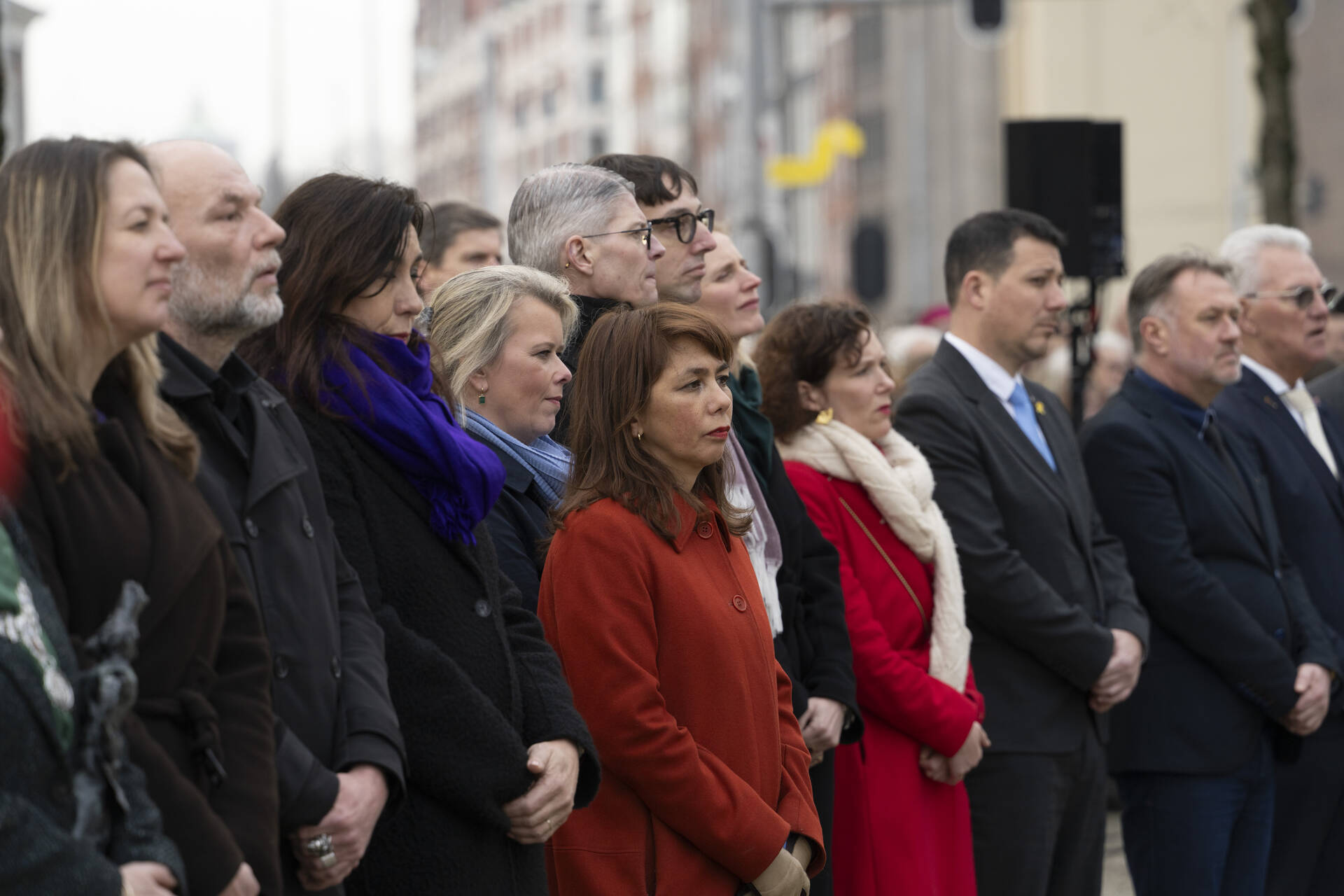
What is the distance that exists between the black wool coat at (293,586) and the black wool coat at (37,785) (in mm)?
532

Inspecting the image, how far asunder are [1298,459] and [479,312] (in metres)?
3.60

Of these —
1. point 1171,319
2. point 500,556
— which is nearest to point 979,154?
point 1171,319

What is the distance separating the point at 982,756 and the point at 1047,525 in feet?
2.53

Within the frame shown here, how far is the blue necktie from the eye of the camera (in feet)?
18.6

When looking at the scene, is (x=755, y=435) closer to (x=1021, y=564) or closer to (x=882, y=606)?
(x=882, y=606)

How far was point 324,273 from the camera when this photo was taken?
11.4ft

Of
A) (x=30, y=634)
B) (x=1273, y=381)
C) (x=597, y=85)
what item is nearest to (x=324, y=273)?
(x=30, y=634)

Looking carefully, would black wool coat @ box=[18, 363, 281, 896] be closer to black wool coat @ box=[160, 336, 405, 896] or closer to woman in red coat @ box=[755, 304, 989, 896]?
black wool coat @ box=[160, 336, 405, 896]

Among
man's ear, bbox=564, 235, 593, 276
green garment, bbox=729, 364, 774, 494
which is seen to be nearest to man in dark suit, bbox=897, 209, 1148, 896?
green garment, bbox=729, 364, 774, 494

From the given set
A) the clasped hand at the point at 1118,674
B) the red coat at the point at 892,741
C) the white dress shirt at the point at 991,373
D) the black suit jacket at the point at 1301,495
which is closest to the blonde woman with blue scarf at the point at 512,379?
the red coat at the point at 892,741

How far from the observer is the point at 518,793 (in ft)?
10.9

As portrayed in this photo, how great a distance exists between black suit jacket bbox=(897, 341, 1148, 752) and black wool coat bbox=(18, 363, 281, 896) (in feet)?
9.77

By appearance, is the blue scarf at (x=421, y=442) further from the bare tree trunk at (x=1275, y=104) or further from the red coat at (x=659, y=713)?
the bare tree trunk at (x=1275, y=104)

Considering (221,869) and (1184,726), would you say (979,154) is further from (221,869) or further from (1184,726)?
(221,869)
